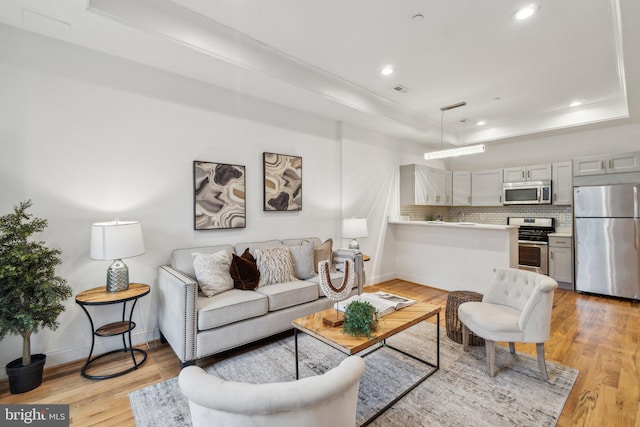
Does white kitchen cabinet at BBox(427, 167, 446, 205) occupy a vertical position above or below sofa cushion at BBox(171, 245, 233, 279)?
above

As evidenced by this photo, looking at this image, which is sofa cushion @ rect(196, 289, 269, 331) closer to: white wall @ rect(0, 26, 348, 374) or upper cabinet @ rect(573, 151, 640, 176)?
white wall @ rect(0, 26, 348, 374)

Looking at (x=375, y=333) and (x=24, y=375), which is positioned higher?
(x=375, y=333)

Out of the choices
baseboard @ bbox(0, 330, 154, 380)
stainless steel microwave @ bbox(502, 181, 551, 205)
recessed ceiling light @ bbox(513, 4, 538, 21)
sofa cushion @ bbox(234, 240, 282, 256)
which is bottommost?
baseboard @ bbox(0, 330, 154, 380)

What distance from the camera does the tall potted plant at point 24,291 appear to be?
6.66 feet

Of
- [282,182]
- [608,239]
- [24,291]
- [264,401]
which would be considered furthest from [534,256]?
[24,291]

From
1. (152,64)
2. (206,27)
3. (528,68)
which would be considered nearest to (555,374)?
(528,68)

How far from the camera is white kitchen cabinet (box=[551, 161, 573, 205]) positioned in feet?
17.0

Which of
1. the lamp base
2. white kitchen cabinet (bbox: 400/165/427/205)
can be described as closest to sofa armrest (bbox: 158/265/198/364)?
the lamp base

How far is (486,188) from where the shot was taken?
6.26 metres

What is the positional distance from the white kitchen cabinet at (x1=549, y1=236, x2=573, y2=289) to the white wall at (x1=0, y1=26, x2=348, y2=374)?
16.7 ft

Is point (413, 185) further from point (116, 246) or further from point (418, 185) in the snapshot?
point (116, 246)

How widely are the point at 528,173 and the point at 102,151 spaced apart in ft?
21.9

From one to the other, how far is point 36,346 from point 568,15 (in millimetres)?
5289

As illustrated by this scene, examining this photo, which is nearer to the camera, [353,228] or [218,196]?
[218,196]
